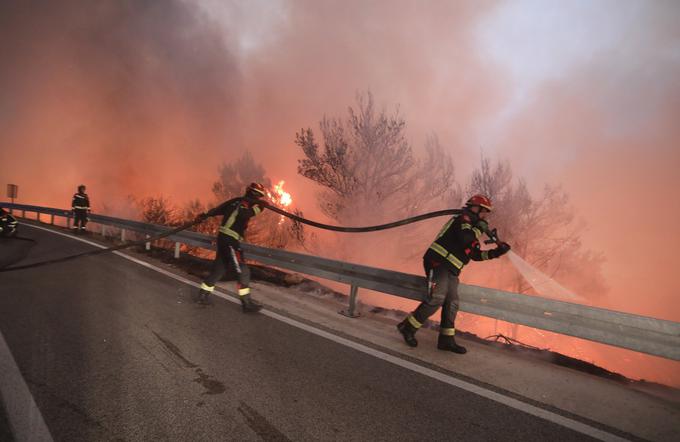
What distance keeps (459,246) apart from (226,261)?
9.56 feet

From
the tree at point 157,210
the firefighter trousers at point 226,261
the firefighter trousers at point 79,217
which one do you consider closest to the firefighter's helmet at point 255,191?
the firefighter trousers at point 226,261

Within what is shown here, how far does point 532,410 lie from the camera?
102 inches

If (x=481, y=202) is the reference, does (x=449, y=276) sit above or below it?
below

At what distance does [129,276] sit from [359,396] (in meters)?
4.83

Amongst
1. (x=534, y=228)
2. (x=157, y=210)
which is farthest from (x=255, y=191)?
(x=157, y=210)

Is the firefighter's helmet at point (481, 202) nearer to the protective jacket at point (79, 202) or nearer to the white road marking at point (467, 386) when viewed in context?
the white road marking at point (467, 386)

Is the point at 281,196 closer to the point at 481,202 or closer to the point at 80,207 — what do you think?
the point at 80,207

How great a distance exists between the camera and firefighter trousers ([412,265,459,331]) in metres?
3.77

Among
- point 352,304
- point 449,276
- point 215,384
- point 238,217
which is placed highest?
point 238,217

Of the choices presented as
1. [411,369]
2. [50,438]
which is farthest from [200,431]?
[411,369]

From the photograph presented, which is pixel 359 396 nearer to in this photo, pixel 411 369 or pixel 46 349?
pixel 411 369

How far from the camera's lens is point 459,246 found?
381 centimetres

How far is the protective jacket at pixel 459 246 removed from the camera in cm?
362

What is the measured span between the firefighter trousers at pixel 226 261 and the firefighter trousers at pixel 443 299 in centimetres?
222
